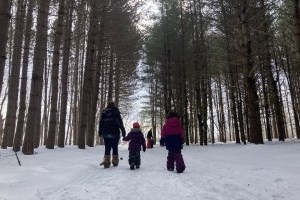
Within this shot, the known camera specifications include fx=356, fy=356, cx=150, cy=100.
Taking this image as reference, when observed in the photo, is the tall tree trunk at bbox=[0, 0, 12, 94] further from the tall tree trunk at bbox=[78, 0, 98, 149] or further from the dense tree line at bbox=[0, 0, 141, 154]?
the tall tree trunk at bbox=[78, 0, 98, 149]

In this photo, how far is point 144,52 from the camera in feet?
87.4

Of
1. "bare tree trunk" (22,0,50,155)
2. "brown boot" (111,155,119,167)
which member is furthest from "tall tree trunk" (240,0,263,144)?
"bare tree trunk" (22,0,50,155)

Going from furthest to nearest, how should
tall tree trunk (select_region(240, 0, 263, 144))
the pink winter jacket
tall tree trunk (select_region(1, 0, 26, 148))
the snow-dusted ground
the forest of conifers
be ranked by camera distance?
tall tree trunk (select_region(1, 0, 26, 148)) → tall tree trunk (select_region(240, 0, 263, 144)) → the forest of conifers → the pink winter jacket → the snow-dusted ground

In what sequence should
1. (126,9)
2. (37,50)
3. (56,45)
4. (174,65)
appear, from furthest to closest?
1. (174,65)
2. (126,9)
3. (56,45)
4. (37,50)

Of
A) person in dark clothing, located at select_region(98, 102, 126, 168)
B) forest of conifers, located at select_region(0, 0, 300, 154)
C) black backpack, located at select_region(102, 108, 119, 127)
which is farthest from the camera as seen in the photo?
forest of conifers, located at select_region(0, 0, 300, 154)

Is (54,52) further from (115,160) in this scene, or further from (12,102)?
(115,160)

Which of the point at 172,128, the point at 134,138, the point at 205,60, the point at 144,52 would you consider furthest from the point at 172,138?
the point at 144,52

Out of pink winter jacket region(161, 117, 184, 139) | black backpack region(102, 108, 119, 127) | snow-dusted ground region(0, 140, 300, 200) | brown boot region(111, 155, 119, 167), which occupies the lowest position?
snow-dusted ground region(0, 140, 300, 200)

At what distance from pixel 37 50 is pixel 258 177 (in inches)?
280

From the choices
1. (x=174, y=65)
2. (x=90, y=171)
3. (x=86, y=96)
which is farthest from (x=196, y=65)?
(x=90, y=171)

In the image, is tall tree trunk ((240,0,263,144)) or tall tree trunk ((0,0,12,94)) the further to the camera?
tall tree trunk ((240,0,263,144))

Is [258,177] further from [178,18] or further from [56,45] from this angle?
[178,18]

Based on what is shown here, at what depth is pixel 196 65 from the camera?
22969 millimetres

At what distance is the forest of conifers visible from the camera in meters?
12.8
